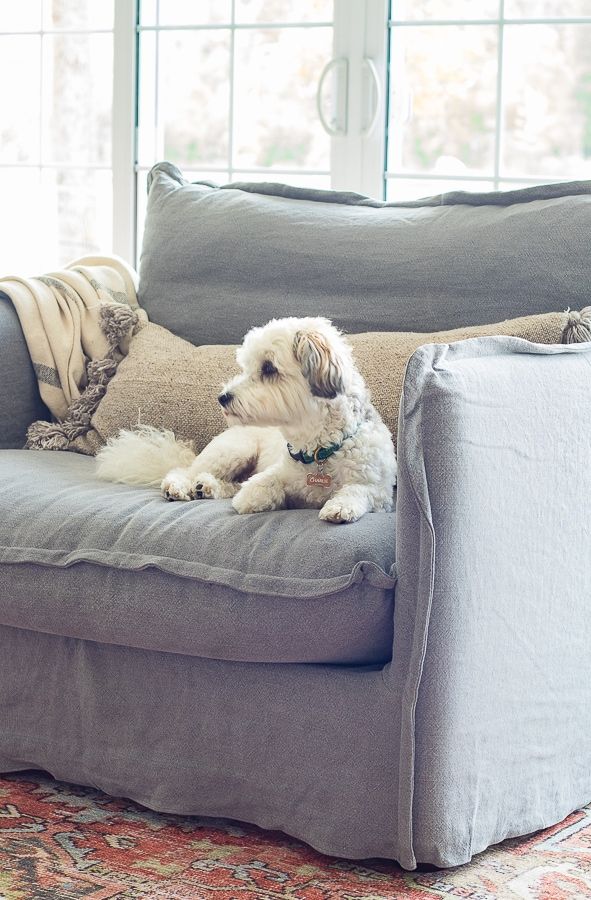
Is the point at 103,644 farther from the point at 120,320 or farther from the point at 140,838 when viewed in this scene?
the point at 120,320

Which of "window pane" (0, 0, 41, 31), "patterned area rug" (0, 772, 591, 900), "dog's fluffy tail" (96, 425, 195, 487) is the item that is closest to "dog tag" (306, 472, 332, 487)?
"dog's fluffy tail" (96, 425, 195, 487)

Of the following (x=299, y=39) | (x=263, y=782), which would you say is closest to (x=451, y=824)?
(x=263, y=782)

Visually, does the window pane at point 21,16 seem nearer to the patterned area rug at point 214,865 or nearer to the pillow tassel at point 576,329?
the pillow tassel at point 576,329

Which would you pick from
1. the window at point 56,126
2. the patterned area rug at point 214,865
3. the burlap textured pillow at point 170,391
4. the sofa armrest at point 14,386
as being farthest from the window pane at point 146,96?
the patterned area rug at point 214,865

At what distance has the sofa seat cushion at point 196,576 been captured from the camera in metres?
1.84

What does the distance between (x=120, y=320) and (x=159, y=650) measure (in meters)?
1.04

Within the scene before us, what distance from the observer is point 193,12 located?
3.92 metres

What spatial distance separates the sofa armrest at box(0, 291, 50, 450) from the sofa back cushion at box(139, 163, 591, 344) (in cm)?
34

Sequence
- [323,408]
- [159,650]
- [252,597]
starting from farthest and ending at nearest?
[323,408] < [159,650] < [252,597]

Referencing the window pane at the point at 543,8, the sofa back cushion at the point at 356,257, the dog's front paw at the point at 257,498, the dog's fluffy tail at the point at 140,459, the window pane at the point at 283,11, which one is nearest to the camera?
the dog's front paw at the point at 257,498

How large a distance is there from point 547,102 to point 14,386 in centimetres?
183

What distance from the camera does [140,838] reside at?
198cm

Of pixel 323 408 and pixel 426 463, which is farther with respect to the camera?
pixel 323 408

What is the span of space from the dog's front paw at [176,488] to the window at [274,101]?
162cm
